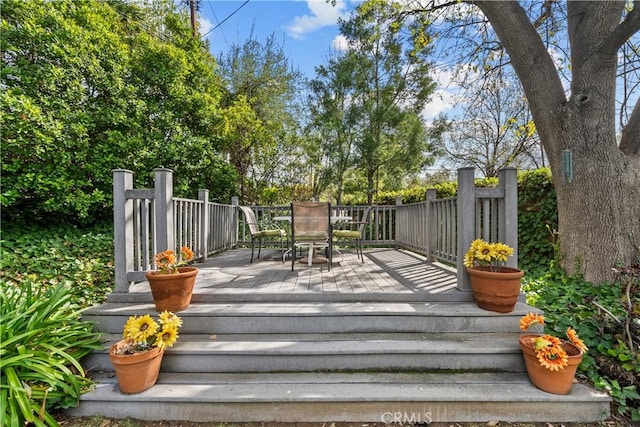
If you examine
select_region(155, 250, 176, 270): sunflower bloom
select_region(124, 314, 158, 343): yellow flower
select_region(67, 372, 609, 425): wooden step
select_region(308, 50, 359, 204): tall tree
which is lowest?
select_region(67, 372, 609, 425): wooden step

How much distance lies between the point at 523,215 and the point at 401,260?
7.14 ft

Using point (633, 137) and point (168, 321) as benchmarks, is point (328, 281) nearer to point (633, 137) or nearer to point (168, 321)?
point (168, 321)

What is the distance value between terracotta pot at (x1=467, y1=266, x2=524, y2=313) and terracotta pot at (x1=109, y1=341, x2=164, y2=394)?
253cm

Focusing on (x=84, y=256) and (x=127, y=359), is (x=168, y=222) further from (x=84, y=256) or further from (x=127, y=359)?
(x=84, y=256)

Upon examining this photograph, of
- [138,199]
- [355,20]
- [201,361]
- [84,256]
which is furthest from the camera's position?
[355,20]

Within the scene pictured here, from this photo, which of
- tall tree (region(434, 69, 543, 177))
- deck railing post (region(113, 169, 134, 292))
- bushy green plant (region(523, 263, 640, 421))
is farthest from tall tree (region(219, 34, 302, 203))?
bushy green plant (region(523, 263, 640, 421))

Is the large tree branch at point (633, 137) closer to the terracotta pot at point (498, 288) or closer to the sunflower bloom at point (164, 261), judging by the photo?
the terracotta pot at point (498, 288)

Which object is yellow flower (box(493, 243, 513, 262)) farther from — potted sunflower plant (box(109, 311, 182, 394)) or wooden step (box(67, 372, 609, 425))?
potted sunflower plant (box(109, 311, 182, 394))

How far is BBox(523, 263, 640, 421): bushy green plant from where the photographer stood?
1811 mm

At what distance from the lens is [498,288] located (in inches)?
87.6

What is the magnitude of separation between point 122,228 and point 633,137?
18.5 ft

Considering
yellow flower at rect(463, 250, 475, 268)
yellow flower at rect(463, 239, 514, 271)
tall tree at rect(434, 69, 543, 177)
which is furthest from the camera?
tall tree at rect(434, 69, 543, 177)

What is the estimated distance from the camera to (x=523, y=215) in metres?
4.46

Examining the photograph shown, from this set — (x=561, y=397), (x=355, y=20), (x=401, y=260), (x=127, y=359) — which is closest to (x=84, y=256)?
(x=127, y=359)
